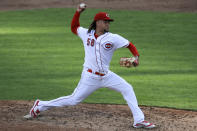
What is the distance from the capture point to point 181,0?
2159 centimetres

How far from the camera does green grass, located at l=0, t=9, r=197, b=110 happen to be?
386 inches

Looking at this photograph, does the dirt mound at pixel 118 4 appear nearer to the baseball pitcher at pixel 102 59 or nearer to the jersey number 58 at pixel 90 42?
the baseball pitcher at pixel 102 59

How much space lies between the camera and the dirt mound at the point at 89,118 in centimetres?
698

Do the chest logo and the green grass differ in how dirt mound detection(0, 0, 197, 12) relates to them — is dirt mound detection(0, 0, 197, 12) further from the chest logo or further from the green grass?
the chest logo

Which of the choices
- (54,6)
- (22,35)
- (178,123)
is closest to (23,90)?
(178,123)

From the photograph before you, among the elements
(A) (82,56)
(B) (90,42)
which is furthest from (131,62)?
(A) (82,56)

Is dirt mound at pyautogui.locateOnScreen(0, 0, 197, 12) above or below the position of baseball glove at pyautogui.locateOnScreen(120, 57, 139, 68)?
above

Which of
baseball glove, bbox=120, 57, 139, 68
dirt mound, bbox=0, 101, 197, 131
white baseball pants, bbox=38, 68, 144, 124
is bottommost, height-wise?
dirt mound, bbox=0, 101, 197, 131

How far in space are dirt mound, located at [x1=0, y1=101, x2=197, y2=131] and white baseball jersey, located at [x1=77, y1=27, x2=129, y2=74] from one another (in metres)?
0.96

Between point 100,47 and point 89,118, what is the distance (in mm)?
1453

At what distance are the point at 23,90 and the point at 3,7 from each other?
12.8 meters

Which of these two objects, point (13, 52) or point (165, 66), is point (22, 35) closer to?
point (13, 52)

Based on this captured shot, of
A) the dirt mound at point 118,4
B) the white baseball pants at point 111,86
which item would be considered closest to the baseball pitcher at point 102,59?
the white baseball pants at point 111,86

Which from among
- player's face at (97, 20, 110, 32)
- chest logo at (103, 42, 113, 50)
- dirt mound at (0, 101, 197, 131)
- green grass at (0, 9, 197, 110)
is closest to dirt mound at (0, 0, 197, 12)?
green grass at (0, 9, 197, 110)
